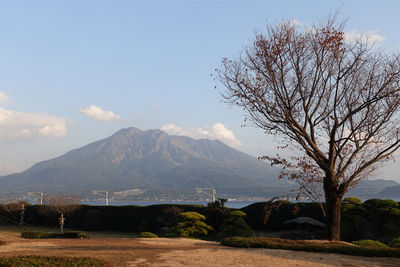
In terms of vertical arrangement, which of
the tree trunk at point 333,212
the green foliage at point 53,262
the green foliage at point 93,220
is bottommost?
the green foliage at point 93,220

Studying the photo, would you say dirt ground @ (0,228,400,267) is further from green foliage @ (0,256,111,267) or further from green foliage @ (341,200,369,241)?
green foliage @ (341,200,369,241)

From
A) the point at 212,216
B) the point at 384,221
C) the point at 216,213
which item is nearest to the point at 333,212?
the point at 384,221

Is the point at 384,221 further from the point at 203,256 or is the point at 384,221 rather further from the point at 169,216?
the point at 169,216

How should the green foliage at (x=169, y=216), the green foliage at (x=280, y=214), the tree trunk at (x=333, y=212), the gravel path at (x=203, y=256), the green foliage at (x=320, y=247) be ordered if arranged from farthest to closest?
the green foliage at (x=169, y=216) < the green foliage at (x=280, y=214) < the tree trunk at (x=333, y=212) < the green foliage at (x=320, y=247) < the gravel path at (x=203, y=256)

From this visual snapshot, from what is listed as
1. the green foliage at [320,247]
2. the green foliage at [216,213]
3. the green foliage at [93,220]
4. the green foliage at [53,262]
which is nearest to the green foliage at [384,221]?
the green foliage at [216,213]

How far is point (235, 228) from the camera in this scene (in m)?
24.6

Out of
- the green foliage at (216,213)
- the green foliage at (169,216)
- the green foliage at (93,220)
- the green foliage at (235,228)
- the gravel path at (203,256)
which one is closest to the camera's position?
the gravel path at (203,256)

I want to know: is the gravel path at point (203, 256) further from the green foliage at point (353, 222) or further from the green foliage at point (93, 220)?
the green foliage at point (93, 220)

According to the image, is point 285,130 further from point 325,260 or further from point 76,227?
point 76,227

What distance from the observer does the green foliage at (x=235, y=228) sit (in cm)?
2434

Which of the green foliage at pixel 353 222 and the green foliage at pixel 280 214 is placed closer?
the green foliage at pixel 353 222

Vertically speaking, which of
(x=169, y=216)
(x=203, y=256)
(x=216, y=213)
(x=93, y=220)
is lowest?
(x=93, y=220)

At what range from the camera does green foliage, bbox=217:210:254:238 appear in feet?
79.9

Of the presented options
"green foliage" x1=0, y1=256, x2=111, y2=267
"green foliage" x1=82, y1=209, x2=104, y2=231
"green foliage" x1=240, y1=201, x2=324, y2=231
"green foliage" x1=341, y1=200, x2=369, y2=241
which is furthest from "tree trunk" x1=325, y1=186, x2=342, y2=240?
"green foliage" x1=82, y1=209, x2=104, y2=231
